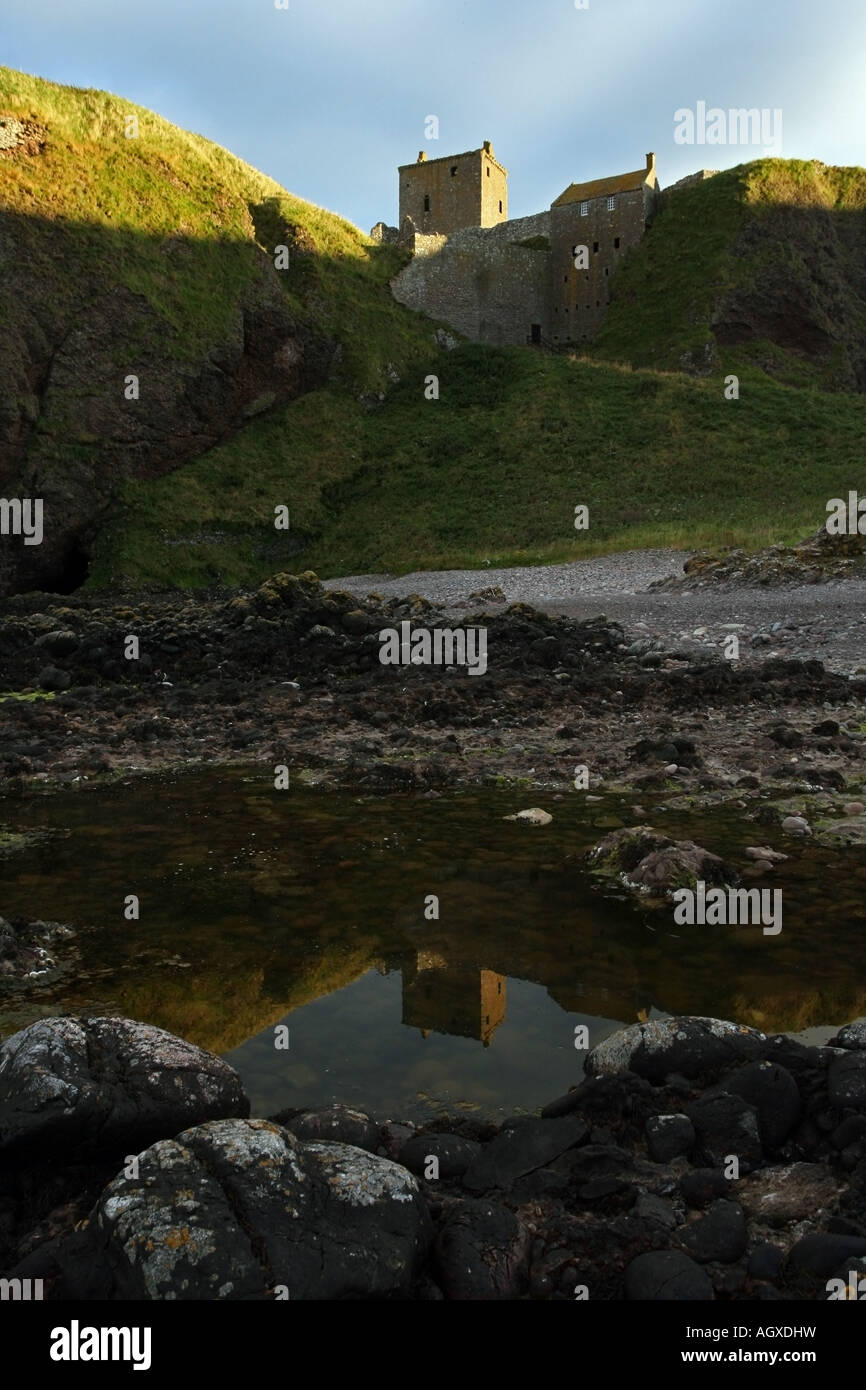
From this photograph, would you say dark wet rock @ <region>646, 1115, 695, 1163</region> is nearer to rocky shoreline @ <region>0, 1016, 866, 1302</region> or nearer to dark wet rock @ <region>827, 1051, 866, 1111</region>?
rocky shoreline @ <region>0, 1016, 866, 1302</region>

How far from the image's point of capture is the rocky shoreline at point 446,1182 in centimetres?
269

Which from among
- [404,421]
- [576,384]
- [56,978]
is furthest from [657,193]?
[56,978]

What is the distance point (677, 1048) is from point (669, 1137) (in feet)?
1.58

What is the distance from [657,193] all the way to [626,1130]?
216 ft

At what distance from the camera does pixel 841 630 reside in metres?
15.1

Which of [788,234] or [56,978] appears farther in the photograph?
[788,234]

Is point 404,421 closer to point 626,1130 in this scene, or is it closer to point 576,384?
point 576,384

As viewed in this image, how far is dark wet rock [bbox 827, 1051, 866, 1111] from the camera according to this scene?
3402 millimetres

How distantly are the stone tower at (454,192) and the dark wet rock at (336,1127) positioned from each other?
66359 millimetres

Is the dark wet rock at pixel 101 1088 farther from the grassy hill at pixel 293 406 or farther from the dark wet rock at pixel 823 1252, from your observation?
the grassy hill at pixel 293 406

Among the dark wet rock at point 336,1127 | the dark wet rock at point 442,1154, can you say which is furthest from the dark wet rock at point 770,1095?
the dark wet rock at point 336,1127

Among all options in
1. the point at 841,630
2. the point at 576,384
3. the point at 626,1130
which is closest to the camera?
the point at 626,1130

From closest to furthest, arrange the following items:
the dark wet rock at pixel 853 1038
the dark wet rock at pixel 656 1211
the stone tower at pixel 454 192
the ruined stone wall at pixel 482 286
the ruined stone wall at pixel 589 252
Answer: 1. the dark wet rock at pixel 656 1211
2. the dark wet rock at pixel 853 1038
3. the ruined stone wall at pixel 482 286
4. the ruined stone wall at pixel 589 252
5. the stone tower at pixel 454 192

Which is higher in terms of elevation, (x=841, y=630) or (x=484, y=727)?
(x=841, y=630)
